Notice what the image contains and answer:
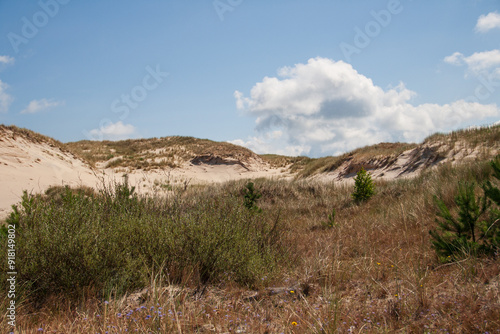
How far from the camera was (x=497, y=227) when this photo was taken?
11.5 ft

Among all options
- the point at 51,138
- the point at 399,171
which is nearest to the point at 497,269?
the point at 399,171

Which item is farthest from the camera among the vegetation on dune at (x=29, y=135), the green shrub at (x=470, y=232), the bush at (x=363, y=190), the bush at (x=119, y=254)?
the vegetation on dune at (x=29, y=135)

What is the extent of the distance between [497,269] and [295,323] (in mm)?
2063

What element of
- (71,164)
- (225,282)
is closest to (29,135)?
(71,164)

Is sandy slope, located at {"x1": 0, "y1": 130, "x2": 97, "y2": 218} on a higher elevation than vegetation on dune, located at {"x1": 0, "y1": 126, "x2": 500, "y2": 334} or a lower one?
higher

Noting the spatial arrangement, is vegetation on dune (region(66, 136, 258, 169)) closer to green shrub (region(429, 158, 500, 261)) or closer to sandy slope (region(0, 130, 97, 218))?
sandy slope (region(0, 130, 97, 218))

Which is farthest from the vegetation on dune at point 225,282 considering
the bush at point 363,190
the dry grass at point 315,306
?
the bush at point 363,190

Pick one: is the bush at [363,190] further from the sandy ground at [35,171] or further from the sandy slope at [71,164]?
the sandy ground at [35,171]

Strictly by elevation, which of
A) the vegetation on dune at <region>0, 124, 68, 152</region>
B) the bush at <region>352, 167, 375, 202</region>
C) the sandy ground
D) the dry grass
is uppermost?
the vegetation on dune at <region>0, 124, 68, 152</region>

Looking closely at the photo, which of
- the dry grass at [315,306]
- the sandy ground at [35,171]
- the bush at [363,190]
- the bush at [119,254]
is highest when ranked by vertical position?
the sandy ground at [35,171]

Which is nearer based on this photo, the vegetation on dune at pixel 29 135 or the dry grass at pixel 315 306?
the dry grass at pixel 315 306

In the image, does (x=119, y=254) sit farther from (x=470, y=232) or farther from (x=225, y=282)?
(x=470, y=232)

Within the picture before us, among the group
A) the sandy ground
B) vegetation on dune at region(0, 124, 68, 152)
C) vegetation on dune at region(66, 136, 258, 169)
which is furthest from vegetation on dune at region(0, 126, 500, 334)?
vegetation on dune at region(66, 136, 258, 169)

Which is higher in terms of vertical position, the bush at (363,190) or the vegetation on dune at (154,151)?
the vegetation on dune at (154,151)
